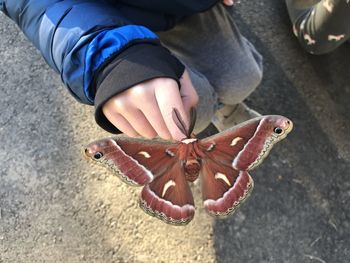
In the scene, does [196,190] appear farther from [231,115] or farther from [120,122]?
[120,122]

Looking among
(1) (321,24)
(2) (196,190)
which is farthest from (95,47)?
(1) (321,24)

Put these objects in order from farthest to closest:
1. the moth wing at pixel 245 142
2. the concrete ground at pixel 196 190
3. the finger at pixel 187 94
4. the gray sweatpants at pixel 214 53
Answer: the concrete ground at pixel 196 190
the gray sweatpants at pixel 214 53
the finger at pixel 187 94
the moth wing at pixel 245 142

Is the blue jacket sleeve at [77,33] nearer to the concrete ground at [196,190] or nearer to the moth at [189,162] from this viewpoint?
the moth at [189,162]

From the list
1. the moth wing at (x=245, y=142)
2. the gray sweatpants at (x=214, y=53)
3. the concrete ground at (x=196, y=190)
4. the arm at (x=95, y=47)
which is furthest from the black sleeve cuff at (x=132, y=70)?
the concrete ground at (x=196, y=190)

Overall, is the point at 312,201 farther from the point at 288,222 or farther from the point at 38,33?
the point at 38,33

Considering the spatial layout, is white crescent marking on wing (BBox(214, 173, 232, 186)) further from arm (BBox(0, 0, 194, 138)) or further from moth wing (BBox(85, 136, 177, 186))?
arm (BBox(0, 0, 194, 138))

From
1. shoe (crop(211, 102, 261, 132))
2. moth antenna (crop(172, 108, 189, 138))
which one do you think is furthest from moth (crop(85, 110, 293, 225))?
shoe (crop(211, 102, 261, 132))

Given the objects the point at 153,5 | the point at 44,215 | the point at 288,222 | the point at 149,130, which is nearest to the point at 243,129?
the point at 149,130
